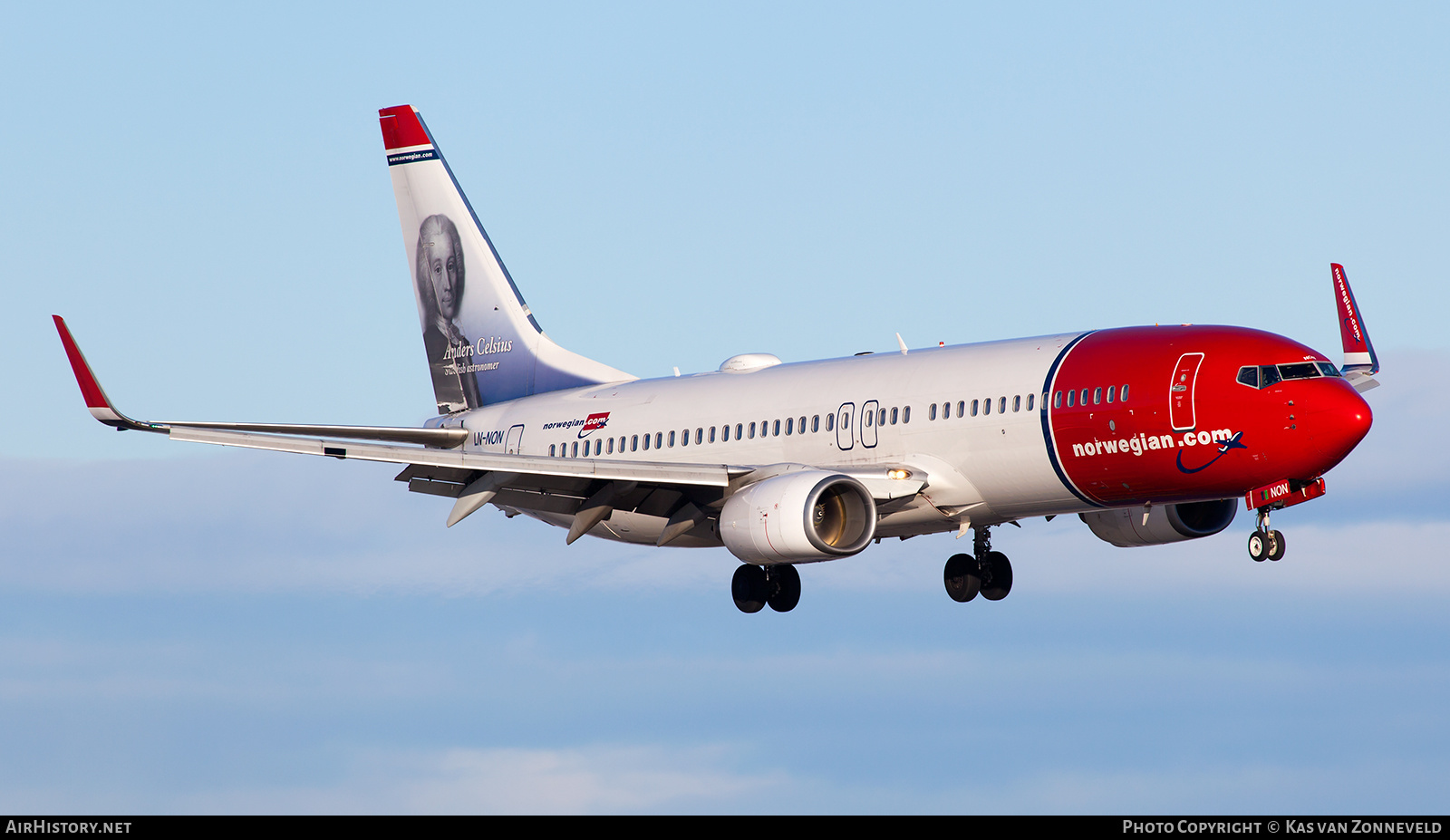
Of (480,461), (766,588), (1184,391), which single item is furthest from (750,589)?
(1184,391)

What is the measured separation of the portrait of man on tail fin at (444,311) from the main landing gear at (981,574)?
571 inches

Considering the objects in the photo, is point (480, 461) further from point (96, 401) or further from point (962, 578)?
point (962, 578)

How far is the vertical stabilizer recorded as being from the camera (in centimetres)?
5178

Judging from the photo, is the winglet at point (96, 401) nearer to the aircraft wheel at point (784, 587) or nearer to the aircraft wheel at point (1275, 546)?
the aircraft wheel at point (784, 587)

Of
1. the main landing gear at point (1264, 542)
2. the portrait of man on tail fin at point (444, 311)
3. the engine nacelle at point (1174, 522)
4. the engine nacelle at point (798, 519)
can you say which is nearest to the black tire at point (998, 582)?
the engine nacelle at point (1174, 522)

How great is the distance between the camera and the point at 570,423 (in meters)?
48.2

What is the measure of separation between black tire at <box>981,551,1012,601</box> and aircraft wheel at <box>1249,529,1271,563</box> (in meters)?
8.85

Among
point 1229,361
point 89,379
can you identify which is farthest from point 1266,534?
point 89,379

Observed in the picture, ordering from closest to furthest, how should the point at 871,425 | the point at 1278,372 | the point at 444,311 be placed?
the point at 1278,372, the point at 871,425, the point at 444,311

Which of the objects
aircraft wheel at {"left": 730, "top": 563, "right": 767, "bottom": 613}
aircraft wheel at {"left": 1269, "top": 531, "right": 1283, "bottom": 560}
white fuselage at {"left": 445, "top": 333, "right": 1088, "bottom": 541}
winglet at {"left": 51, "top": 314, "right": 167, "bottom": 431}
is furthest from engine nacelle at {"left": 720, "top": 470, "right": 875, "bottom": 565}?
winglet at {"left": 51, "top": 314, "right": 167, "bottom": 431}

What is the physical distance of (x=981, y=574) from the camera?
45.9 m

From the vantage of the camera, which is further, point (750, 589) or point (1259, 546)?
point (750, 589)

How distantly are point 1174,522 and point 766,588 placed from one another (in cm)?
936
